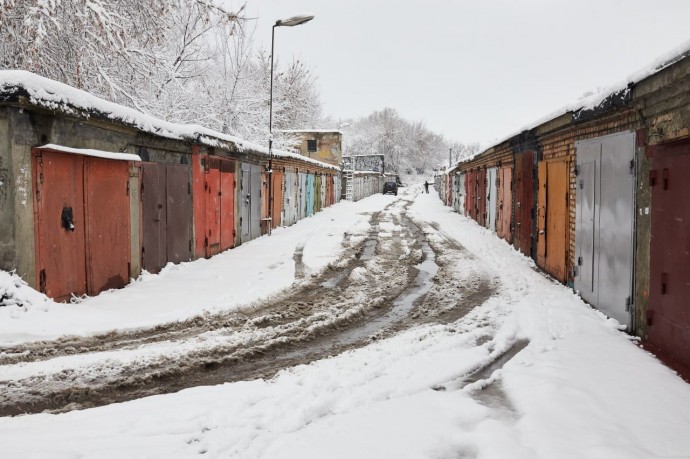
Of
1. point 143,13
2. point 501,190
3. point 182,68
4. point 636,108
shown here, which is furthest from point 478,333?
point 182,68

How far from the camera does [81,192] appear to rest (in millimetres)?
6699

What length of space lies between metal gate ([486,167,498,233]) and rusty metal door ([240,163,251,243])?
8085 millimetres

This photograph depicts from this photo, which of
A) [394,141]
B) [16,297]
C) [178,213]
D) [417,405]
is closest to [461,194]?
[178,213]

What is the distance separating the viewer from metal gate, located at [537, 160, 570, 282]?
8.55m

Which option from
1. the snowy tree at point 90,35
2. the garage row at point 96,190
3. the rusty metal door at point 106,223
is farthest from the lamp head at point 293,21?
the rusty metal door at point 106,223

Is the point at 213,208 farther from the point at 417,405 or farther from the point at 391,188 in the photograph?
the point at 391,188

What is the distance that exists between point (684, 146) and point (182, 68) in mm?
18298

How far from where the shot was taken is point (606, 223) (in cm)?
643

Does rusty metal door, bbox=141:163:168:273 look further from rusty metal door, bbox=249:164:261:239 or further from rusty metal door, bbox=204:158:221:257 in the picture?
rusty metal door, bbox=249:164:261:239

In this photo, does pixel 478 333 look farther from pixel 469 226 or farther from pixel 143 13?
pixel 469 226

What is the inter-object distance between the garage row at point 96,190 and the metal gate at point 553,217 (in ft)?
23.2

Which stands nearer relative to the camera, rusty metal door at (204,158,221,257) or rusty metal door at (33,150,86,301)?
rusty metal door at (33,150,86,301)

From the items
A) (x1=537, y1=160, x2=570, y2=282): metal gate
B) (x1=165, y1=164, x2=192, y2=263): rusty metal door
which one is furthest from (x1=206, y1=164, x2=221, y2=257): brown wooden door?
(x1=537, y1=160, x2=570, y2=282): metal gate

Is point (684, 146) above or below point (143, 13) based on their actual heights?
below
